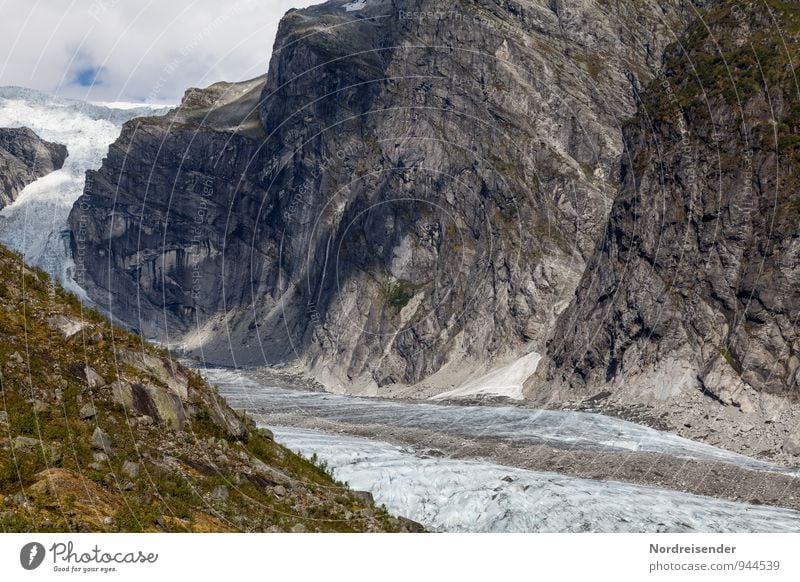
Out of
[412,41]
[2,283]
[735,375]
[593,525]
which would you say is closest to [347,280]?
[412,41]

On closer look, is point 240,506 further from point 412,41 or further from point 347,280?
point 412,41

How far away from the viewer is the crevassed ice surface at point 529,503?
63625 mm

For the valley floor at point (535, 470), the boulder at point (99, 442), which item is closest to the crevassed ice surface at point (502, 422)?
the valley floor at point (535, 470)

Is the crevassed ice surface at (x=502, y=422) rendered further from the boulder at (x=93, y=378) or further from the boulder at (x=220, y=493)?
the boulder at (x=93, y=378)

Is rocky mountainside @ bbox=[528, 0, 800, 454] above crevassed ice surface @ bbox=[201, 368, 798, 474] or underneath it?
above

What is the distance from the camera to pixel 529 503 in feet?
216

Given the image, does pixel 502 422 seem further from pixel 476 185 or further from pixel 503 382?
pixel 476 185

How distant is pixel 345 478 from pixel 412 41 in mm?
135507

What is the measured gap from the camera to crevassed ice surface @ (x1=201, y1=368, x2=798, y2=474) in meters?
101

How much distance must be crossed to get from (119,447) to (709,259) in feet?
348

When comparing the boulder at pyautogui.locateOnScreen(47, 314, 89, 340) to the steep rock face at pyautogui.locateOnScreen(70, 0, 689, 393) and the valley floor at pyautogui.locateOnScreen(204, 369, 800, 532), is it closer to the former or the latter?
the valley floor at pyautogui.locateOnScreen(204, 369, 800, 532)

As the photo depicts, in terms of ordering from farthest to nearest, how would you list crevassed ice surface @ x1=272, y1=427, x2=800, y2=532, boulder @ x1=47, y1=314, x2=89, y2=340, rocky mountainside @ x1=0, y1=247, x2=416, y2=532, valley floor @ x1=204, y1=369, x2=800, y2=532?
valley floor @ x1=204, y1=369, x2=800, y2=532 → crevassed ice surface @ x1=272, y1=427, x2=800, y2=532 → boulder @ x1=47, y1=314, x2=89, y2=340 → rocky mountainside @ x1=0, y1=247, x2=416, y2=532
